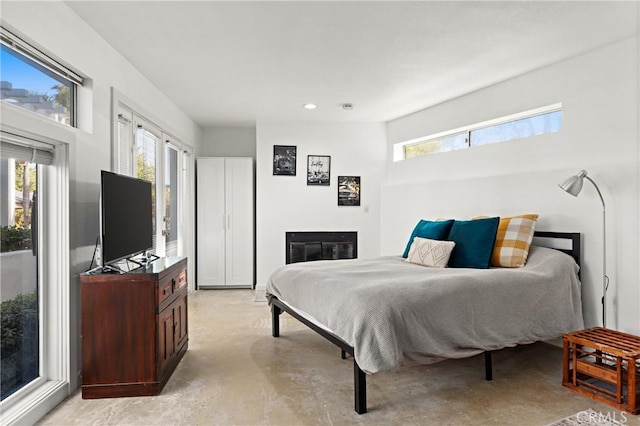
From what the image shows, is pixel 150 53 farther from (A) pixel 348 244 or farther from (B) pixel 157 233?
(A) pixel 348 244

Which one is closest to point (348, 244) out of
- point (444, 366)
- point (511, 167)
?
point (511, 167)

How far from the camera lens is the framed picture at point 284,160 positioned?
6094mm

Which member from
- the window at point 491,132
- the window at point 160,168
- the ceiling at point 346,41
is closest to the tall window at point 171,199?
the window at point 160,168

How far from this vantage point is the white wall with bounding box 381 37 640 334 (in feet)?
10.2

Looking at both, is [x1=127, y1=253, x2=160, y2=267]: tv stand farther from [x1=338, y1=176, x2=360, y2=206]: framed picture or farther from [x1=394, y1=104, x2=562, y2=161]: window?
[x1=394, y1=104, x2=562, y2=161]: window

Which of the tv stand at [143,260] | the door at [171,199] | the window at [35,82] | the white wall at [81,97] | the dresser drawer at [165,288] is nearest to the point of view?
the window at [35,82]

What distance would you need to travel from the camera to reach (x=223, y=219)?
20.4 feet

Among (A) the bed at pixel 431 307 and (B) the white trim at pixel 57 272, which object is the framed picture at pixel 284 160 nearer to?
(A) the bed at pixel 431 307

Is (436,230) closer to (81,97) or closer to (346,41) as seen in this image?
(346,41)

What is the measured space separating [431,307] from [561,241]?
1.72 m

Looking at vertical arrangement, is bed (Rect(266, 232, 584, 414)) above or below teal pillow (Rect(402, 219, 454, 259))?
below

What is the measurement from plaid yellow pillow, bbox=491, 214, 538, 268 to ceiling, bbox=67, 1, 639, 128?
1403 millimetres

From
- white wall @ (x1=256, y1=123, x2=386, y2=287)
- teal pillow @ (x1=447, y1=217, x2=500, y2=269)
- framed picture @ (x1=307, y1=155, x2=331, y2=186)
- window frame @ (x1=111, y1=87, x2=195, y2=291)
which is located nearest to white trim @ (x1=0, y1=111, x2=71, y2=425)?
window frame @ (x1=111, y1=87, x2=195, y2=291)

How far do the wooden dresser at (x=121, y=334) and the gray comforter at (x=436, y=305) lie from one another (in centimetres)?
110
